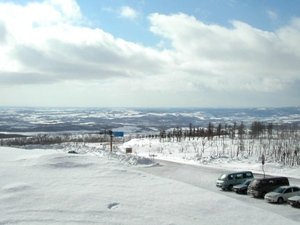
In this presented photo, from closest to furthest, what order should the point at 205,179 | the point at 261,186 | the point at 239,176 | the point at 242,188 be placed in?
the point at 261,186, the point at 242,188, the point at 239,176, the point at 205,179

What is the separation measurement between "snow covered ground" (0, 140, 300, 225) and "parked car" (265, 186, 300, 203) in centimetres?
137

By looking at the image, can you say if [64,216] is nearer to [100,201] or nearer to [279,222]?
[100,201]

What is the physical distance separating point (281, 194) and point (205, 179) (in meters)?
12.5

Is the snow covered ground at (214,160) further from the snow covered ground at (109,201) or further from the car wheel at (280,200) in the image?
the snow covered ground at (109,201)

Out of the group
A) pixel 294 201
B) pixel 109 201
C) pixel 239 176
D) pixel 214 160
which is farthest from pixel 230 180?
pixel 214 160

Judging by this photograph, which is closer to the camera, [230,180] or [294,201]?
[294,201]

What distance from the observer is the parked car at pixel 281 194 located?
2803cm

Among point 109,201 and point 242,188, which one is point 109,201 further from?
point 242,188

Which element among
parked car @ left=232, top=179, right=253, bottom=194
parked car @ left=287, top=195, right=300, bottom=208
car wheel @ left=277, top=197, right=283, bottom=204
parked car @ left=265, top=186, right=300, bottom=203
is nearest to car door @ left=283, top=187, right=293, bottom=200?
parked car @ left=265, top=186, right=300, bottom=203

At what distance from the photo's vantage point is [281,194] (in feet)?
92.2

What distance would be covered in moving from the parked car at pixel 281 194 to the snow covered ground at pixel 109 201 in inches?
53.9

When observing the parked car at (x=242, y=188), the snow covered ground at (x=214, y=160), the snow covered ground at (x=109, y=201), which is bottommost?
the snow covered ground at (x=214, y=160)

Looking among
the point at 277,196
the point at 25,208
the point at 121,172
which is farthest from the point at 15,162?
the point at 277,196

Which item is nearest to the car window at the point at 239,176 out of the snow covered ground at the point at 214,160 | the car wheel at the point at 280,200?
the car wheel at the point at 280,200
